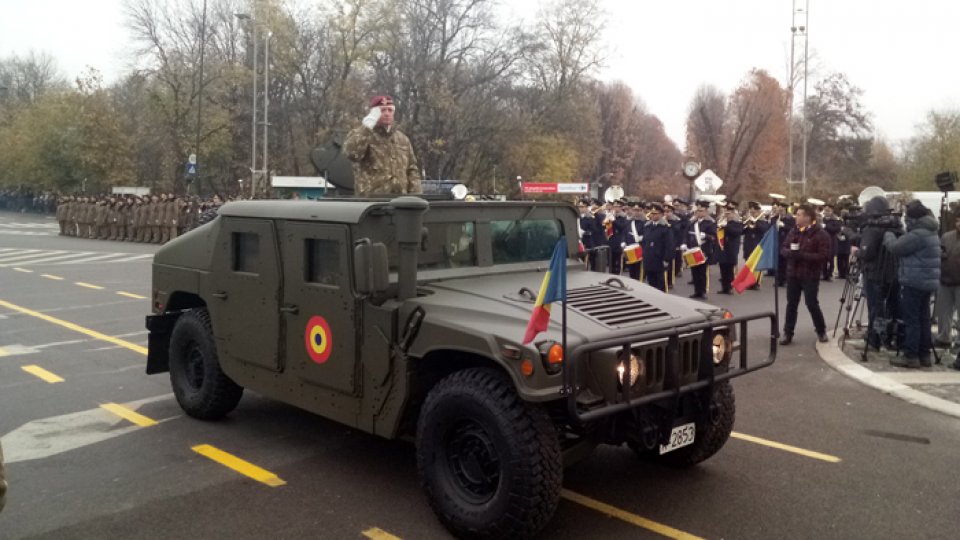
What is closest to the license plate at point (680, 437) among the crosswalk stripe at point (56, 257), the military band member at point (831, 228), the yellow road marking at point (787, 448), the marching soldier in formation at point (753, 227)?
the yellow road marking at point (787, 448)

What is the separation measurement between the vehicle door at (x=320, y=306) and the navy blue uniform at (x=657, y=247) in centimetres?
1039

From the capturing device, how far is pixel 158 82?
45.2 m

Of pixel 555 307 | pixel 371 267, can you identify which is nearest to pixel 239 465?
pixel 371 267

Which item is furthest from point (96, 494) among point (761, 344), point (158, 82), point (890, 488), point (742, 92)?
point (742, 92)

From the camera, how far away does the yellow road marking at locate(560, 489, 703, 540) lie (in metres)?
4.46

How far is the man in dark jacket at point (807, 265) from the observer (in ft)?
33.0

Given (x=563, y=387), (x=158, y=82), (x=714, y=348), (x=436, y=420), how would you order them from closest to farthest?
(x=563, y=387)
(x=436, y=420)
(x=714, y=348)
(x=158, y=82)

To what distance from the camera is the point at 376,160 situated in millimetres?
7141

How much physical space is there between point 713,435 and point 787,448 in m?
1.08

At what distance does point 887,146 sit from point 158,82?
55935mm

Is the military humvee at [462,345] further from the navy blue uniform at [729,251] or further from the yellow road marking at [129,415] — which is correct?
the navy blue uniform at [729,251]

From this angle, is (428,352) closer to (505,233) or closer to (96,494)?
(505,233)

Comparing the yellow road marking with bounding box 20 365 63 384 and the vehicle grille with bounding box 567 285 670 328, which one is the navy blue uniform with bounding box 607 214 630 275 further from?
the vehicle grille with bounding box 567 285 670 328

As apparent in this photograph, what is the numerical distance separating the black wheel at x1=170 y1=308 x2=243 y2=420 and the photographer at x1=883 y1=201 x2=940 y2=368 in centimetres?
704
